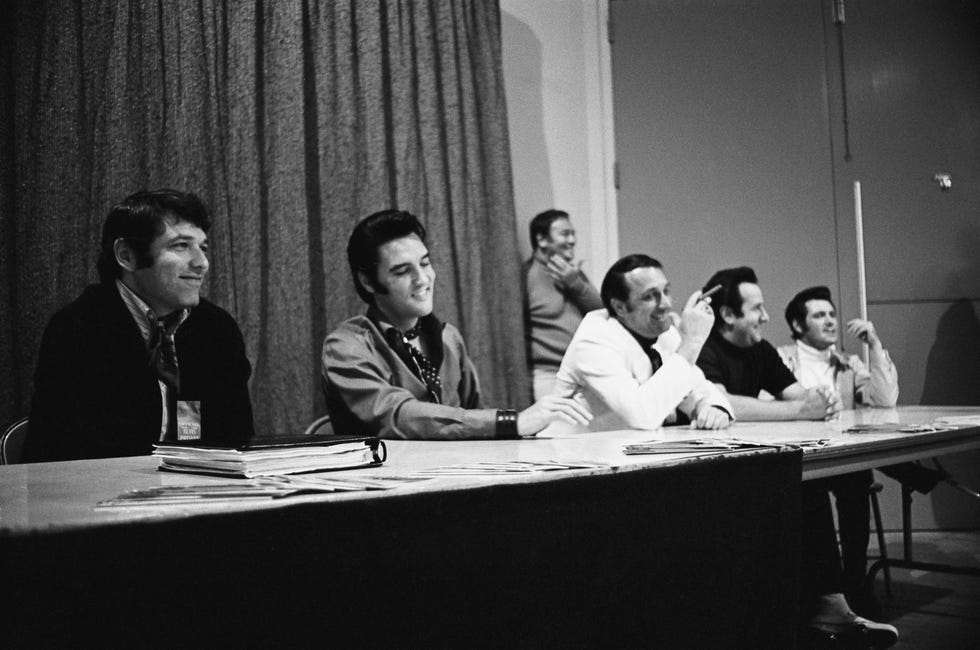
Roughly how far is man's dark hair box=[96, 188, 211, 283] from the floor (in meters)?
2.28

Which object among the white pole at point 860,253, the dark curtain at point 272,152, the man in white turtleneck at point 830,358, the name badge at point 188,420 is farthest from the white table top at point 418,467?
the white pole at point 860,253

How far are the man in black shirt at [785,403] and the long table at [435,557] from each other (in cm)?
109

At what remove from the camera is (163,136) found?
2604 mm

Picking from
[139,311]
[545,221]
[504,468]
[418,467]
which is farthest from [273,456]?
[545,221]

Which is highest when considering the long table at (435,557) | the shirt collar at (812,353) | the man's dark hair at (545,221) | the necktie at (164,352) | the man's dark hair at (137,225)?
the man's dark hair at (545,221)

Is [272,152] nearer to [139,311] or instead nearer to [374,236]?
[374,236]

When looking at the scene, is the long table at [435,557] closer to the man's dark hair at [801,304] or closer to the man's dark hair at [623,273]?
the man's dark hair at [623,273]

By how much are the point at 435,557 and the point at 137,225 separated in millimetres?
1415

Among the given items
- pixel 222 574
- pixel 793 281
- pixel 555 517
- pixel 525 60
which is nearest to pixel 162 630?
pixel 222 574

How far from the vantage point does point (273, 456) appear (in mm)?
1068

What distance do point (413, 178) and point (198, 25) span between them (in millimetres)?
932

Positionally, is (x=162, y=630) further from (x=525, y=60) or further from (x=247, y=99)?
(x=525, y=60)

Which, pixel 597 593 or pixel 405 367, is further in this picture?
pixel 405 367

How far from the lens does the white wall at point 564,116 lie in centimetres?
386
